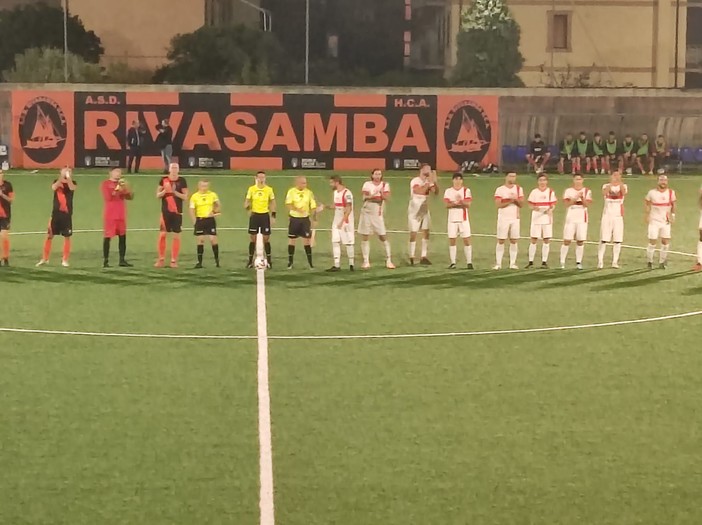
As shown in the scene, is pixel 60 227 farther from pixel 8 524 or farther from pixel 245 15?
pixel 245 15

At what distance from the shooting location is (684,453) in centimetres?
1038

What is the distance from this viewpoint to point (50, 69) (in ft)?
179

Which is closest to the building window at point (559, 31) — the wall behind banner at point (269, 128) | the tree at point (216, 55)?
the tree at point (216, 55)

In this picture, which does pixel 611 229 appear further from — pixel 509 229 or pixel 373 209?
pixel 373 209

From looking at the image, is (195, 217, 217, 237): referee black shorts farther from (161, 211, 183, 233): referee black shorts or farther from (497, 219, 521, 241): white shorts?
(497, 219, 521, 241): white shorts

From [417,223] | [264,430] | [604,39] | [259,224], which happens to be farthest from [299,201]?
[604,39]

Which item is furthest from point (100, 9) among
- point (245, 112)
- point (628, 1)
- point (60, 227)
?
point (60, 227)

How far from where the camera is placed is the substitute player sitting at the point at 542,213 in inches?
857

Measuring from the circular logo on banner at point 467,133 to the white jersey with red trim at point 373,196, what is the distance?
22353mm

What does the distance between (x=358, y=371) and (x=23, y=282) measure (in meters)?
8.78

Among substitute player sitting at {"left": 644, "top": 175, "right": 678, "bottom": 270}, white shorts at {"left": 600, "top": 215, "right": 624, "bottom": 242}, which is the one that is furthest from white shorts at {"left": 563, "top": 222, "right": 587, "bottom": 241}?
substitute player sitting at {"left": 644, "top": 175, "right": 678, "bottom": 270}

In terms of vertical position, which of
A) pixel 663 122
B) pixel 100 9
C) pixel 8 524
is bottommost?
pixel 8 524

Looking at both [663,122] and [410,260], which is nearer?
[410,260]

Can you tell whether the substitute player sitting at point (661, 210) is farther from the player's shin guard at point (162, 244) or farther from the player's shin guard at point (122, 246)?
the player's shin guard at point (122, 246)
